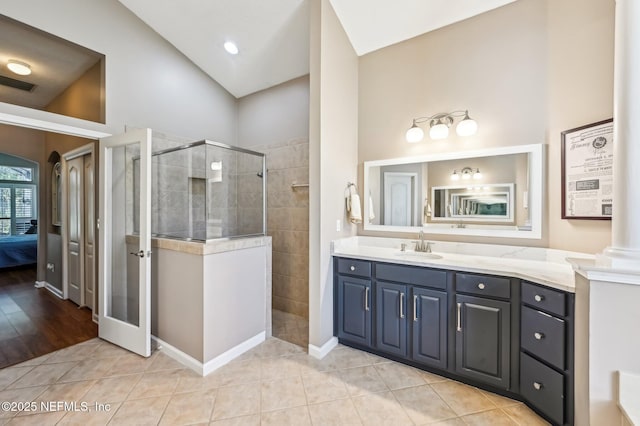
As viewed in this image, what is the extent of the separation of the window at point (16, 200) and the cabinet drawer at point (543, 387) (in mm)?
10357

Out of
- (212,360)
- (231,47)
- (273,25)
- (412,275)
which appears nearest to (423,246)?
(412,275)

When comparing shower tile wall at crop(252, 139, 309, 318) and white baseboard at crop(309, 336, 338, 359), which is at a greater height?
shower tile wall at crop(252, 139, 309, 318)

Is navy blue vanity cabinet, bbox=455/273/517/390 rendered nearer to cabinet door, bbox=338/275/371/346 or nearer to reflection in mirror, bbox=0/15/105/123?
cabinet door, bbox=338/275/371/346

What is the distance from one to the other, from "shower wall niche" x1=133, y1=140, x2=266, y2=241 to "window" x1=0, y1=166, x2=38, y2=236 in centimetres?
681

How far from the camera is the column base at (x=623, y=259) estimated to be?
136 centimetres

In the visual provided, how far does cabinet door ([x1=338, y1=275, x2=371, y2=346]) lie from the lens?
2473 millimetres

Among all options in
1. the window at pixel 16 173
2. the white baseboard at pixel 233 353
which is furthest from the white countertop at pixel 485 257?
the window at pixel 16 173

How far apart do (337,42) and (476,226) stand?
2.26 m

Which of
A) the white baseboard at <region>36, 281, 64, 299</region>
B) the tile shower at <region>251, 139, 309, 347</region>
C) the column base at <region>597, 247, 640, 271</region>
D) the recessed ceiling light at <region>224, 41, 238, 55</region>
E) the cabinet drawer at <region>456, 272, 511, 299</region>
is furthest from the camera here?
the white baseboard at <region>36, 281, 64, 299</region>

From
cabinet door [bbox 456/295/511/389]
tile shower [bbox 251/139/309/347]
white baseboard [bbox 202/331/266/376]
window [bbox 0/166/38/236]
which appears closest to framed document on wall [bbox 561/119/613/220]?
cabinet door [bbox 456/295/511/389]

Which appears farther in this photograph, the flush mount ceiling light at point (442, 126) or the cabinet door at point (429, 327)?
the flush mount ceiling light at point (442, 126)

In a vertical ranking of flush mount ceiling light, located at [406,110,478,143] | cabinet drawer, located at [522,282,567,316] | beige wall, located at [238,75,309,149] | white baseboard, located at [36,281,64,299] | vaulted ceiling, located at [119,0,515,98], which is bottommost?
white baseboard, located at [36,281,64,299]

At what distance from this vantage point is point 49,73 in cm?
317

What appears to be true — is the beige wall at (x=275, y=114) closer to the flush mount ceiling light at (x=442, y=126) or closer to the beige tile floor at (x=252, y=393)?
the flush mount ceiling light at (x=442, y=126)
